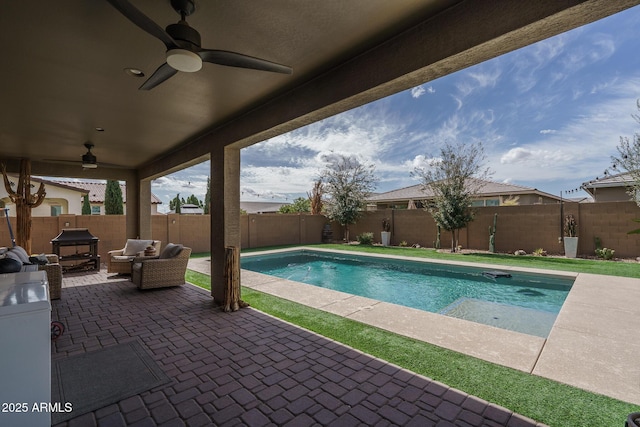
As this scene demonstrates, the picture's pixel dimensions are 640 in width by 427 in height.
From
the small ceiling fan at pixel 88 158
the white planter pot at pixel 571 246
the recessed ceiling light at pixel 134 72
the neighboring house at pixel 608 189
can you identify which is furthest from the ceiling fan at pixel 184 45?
the neighboring house at pixel 608 189

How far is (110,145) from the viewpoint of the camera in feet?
21.6

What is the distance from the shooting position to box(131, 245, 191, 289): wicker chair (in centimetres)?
585

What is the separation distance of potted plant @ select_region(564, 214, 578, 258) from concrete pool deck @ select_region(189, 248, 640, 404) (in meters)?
4.34

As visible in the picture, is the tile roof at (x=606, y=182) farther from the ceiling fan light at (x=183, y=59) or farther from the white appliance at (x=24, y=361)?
the white appliance at (x=24, y=361)

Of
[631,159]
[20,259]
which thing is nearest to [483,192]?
[631,159]

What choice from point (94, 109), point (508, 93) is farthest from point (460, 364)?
point (508, 93)

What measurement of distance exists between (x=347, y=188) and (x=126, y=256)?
1044cm

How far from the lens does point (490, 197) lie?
16859mm

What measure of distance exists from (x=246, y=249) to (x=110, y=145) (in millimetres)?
7494

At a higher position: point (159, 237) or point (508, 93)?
point (508, 93)

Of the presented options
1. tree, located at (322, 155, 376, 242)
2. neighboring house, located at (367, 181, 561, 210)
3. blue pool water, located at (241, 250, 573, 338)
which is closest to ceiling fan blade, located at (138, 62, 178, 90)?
blue pool water, located at (241, 250, 573, 338)

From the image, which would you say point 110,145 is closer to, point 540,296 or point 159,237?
point 159,237

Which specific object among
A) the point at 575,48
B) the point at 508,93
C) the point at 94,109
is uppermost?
the point at 508,93

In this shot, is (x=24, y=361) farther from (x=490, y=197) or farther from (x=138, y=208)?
(x=490, y=197)
